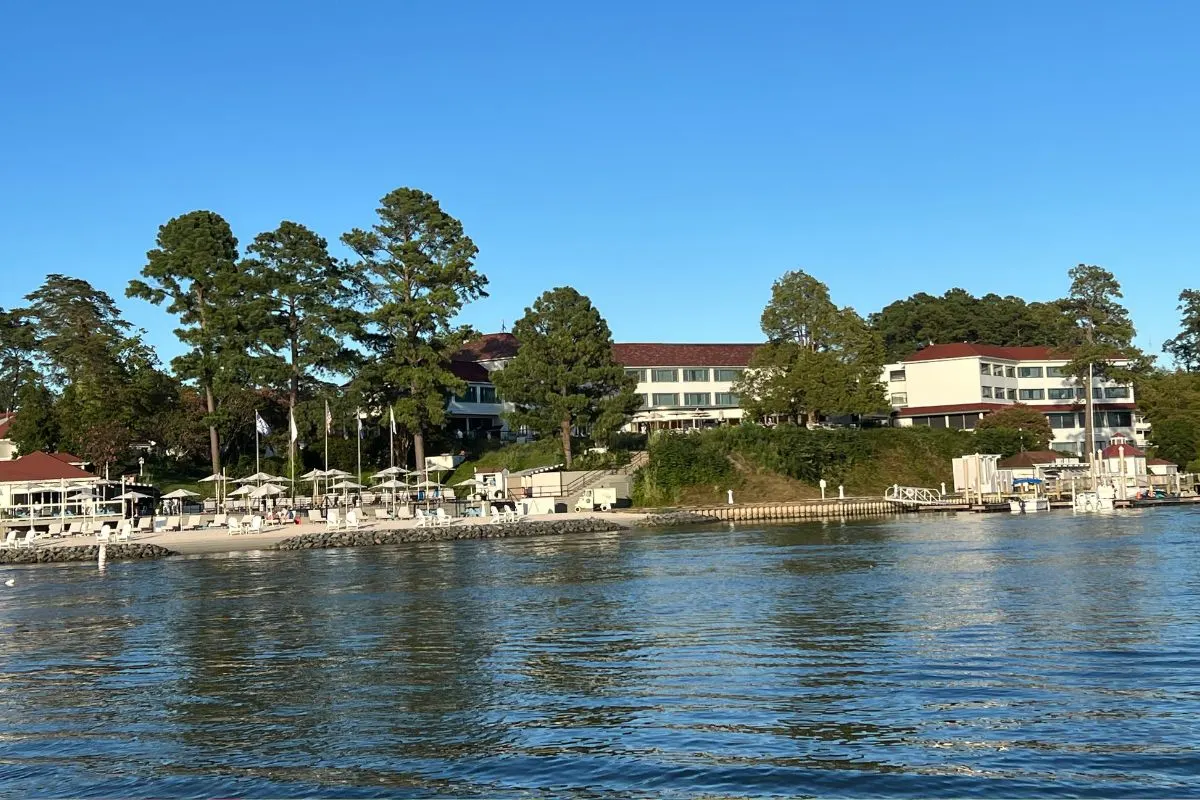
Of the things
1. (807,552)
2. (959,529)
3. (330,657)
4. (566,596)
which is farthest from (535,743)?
(959,529)

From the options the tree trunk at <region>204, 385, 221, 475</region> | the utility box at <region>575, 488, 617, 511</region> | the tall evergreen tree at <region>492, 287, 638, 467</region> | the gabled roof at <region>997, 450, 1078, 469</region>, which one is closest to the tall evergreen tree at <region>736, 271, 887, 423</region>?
the gabled roof at <region>997, 450, 1078, 469</region>

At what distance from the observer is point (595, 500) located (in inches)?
2616

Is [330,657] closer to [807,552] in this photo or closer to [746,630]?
[746,630]

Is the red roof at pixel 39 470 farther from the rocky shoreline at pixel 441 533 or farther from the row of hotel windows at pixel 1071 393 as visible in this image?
the row of hotel windows at pixel 1071 393

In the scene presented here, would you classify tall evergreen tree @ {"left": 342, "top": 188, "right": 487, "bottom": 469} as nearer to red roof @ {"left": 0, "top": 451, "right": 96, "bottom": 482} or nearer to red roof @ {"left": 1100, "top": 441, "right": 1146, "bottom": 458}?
red roof @ {"left": 0, "top": 451, "right": 96, "bottom": 482}

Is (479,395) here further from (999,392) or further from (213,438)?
(999,392)

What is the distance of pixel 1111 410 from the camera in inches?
3664

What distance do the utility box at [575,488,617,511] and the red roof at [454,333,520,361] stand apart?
Answer: 2930 cm

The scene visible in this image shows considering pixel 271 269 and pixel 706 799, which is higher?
pixel 271 269

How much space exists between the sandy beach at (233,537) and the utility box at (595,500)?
453 centimetres

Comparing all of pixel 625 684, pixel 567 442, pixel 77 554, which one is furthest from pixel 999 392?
pixel 625 684

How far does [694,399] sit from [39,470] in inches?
1902

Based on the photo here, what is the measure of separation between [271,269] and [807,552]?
137 ft

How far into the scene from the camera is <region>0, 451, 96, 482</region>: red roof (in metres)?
64.5
